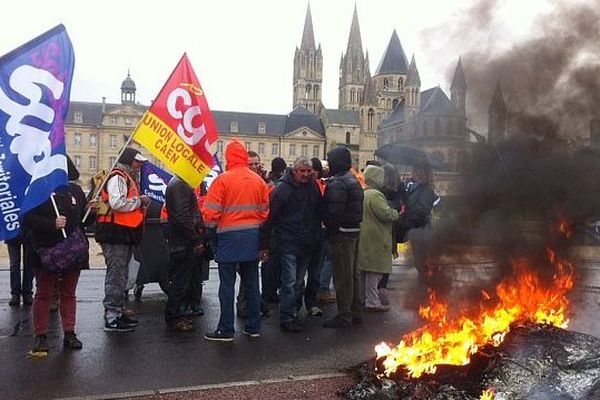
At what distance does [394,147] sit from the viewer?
8.84 m

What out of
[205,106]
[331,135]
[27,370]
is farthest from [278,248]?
[331,135]

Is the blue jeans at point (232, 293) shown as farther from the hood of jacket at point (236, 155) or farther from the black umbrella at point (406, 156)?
the black umbrella at point (406, 156)

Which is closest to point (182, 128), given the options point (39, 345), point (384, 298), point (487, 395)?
point (39, 345)

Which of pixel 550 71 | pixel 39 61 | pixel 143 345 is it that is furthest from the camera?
pixel 550 71

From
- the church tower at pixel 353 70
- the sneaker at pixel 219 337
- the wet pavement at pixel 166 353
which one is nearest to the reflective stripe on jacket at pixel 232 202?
the sneaker at pixel 219 337

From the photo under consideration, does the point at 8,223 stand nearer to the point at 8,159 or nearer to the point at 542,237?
the point at 8,159

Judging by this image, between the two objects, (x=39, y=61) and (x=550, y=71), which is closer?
(x=39, y=61)

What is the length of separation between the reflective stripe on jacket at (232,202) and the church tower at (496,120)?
108 inches

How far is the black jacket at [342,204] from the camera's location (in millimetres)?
6797

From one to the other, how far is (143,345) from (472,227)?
13.4ft

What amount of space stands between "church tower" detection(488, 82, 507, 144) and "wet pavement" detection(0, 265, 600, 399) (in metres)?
2.43

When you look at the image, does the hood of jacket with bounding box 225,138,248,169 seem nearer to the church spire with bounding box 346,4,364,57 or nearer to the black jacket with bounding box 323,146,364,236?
the black jacket with bounding box 323,146,364,236

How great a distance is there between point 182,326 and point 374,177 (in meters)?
3.04

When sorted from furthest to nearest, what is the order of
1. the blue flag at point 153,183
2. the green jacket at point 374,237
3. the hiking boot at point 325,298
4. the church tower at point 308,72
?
the church tower at point 308,72, the blue flag at point 153,183, the hiking boot at point 325,298, the green jacket at point 374,237
